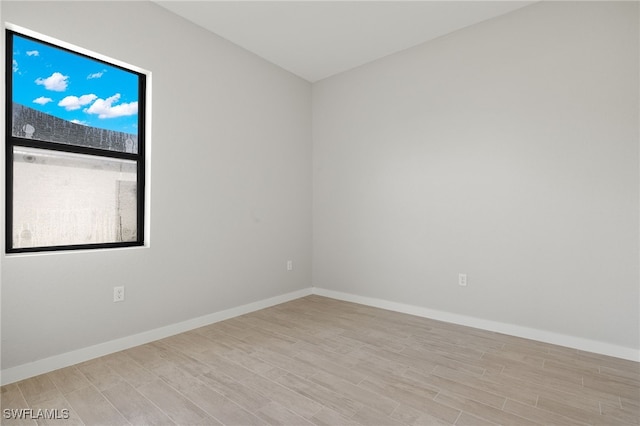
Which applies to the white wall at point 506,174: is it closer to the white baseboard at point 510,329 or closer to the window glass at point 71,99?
the white baseboard at point 510,329

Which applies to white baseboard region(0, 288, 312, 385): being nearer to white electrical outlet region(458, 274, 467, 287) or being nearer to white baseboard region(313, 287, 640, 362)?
white baseboard region(313, 287, 640, 362)

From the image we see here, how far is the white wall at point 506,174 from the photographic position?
248cm

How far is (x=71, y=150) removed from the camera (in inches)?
94.3

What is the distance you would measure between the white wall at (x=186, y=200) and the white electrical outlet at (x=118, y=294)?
4 cm

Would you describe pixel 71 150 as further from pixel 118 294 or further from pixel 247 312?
pixel 247 312

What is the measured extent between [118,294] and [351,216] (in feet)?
8.26

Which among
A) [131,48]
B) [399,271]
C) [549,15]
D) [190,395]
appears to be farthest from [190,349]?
[549,15]

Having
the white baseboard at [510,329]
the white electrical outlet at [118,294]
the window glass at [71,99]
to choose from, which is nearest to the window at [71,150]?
the window glass at [71,99]

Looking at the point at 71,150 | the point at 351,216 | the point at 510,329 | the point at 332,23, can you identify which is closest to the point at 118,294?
the point at 71,150

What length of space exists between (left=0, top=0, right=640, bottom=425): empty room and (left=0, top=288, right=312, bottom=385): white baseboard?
0.05 feet

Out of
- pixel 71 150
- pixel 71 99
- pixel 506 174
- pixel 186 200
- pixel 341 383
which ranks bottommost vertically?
pixel 341 383

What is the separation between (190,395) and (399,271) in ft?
7.85

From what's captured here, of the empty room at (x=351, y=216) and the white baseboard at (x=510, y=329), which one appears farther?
the white baseboard at (x=510, y=329)

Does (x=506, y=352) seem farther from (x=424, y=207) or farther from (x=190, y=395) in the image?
(x=190, y=395)
